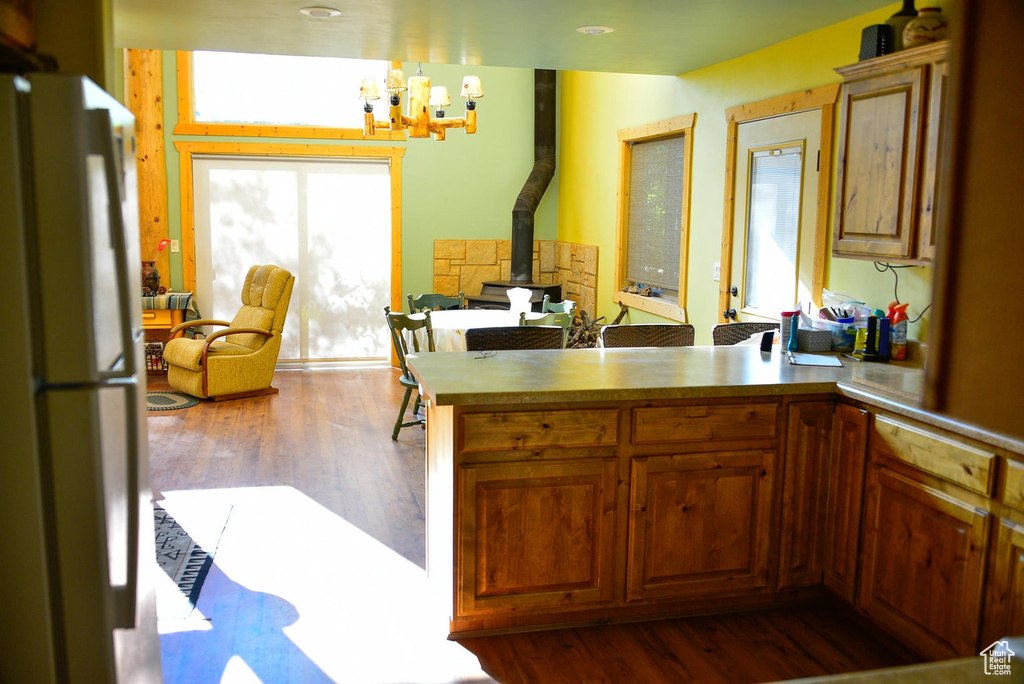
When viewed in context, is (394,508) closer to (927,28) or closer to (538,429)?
(538,429)

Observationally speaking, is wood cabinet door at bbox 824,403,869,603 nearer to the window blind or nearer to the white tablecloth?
the white tablecloth

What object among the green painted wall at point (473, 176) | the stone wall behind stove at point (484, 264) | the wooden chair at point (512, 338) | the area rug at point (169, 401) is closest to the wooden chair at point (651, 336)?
the wooden chair at point (512, 338)

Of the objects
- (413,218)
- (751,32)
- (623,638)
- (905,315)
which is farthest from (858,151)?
(413,218)

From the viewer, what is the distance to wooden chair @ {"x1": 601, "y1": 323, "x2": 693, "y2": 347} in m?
4.51

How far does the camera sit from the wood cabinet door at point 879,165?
3354 mm

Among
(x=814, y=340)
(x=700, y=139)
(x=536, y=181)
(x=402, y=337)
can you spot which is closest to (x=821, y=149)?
(x=814, y=340)

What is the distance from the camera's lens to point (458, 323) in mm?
5828

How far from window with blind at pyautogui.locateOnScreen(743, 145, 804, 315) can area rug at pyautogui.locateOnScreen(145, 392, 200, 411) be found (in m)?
4.52

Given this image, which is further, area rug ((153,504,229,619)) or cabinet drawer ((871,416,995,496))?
area rug ((153,504,229,619))

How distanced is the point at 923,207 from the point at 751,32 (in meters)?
1.76

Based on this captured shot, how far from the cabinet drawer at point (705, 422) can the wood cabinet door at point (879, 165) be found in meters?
0.89

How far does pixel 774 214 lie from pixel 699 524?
7.86ft

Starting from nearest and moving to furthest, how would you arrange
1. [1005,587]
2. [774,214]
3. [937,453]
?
[1005,587] → [937,453] → [774,214]

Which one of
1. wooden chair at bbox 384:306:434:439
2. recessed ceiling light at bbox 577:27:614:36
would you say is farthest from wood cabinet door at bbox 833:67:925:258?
wooden chair at bbox 384:306:434:439
